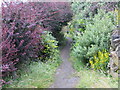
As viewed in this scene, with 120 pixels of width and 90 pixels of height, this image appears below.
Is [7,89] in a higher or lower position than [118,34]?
lower

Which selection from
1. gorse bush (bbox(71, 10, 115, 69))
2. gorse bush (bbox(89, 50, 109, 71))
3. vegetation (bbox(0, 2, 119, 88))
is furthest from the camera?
gorse bush (bbox(71, 10, 115, 69))

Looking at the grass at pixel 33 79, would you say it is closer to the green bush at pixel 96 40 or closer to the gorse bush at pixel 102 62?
the gorse bush at pixel 102 62

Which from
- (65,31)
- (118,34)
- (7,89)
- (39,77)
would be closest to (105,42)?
(118,34)

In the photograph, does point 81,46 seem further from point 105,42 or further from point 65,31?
point 65,31

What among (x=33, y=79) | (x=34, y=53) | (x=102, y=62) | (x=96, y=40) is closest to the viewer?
(x=33, y=79)

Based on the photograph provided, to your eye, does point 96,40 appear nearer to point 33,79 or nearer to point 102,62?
point 102,62

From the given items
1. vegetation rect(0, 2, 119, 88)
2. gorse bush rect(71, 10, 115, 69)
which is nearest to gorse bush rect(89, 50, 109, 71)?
vegetation rect(0, 2, 119, 88)

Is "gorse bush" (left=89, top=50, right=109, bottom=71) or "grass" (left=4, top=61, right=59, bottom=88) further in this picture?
"gorse bush" (left=89, top=50, right=109, bottom=71)

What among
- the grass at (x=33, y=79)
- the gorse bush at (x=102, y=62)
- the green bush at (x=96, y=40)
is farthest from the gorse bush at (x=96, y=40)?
the grass at (x=33, y=79)

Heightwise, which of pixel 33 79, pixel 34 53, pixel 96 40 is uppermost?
pixel 96 40

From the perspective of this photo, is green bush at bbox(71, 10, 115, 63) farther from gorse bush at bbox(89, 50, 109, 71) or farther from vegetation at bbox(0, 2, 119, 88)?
gorse bush at bbox(89, 50, 109, 71)

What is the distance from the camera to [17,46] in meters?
4.06

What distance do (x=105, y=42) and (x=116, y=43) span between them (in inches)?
36.9

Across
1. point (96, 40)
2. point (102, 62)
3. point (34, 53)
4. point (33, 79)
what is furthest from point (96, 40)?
point (33, 79)
